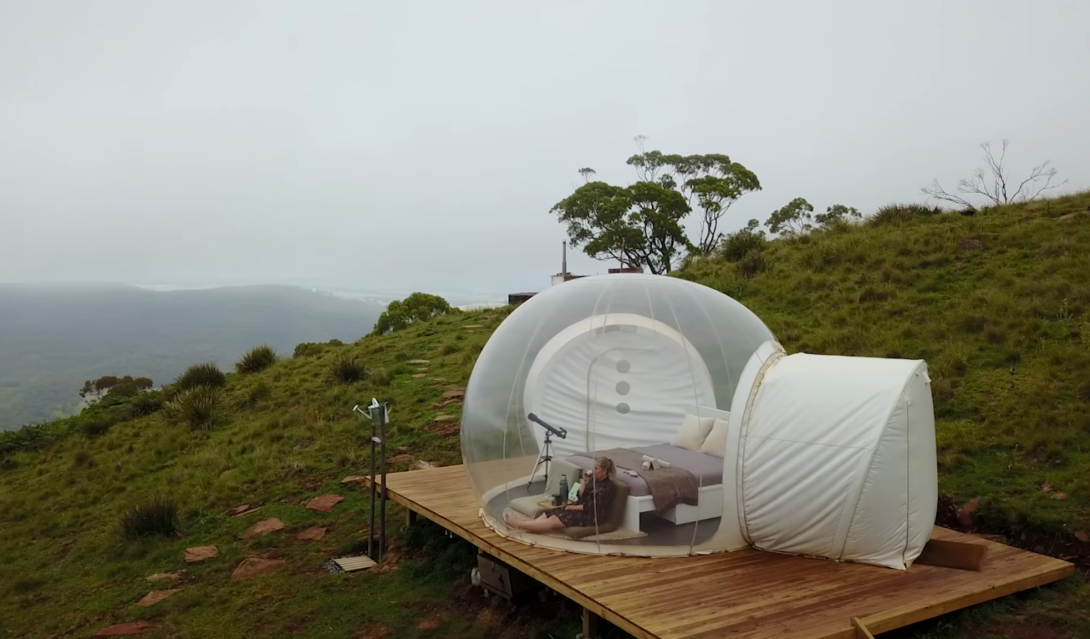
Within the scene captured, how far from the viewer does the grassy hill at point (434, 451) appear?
636 cm

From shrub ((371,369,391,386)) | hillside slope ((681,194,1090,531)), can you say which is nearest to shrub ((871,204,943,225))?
hillside slope ((681,194,1090,531))

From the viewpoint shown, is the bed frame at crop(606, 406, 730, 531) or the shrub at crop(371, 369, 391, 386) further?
the shrub at crop(371, 369, 391, 386)

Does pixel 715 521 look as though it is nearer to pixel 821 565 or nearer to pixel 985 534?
pixel 821 565

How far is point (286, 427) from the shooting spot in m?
12.5

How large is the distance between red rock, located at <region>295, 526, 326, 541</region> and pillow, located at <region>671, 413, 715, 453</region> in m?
4.26

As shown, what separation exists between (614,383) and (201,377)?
41.0ft

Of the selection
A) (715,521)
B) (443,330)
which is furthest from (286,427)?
(715,521)

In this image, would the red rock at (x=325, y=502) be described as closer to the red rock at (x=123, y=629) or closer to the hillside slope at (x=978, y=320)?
the red rock at (x=123, y=629)

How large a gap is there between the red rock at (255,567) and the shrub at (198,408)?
20.1 feet

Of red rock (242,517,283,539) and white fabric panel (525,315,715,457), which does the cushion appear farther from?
red rock (242,517,283,539)

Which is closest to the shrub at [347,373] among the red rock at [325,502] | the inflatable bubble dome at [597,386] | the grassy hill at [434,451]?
the grassy hill at [434,451]

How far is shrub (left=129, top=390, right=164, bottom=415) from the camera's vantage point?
15.2m

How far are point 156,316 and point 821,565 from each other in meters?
99.7

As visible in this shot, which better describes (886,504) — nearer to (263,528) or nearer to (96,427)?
(263,528)
